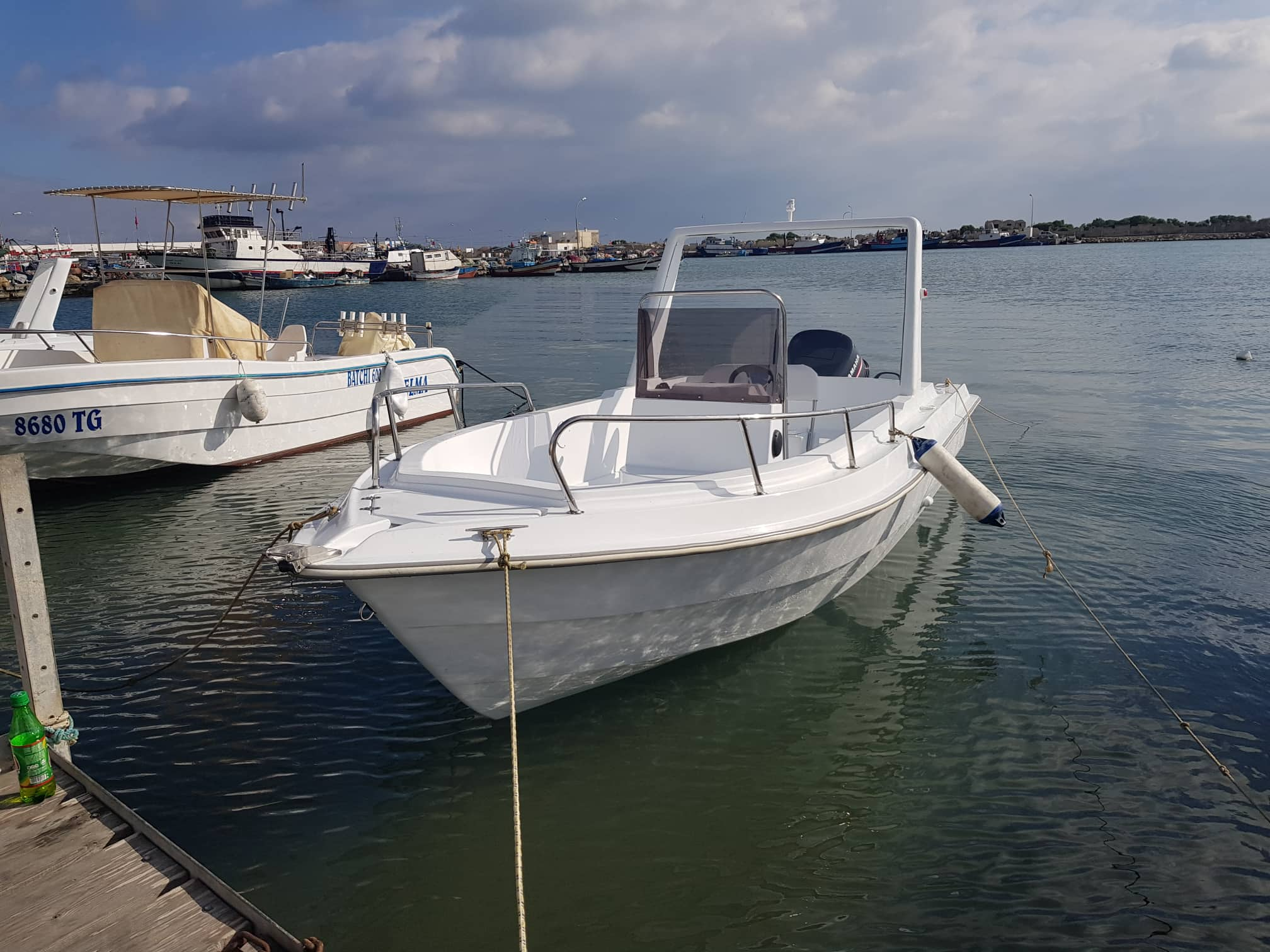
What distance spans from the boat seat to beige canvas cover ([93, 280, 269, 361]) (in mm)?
1740

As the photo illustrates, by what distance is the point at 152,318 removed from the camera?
11.8m

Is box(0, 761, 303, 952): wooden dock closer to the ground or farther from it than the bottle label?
closer to the ground

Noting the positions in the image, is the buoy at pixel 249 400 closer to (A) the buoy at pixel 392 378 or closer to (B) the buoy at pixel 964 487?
(A) the buoy at pixel 392 378

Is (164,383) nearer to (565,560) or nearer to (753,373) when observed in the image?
(753,373)

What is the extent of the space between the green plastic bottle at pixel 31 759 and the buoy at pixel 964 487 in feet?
17.3

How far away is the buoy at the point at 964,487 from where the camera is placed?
6043 mm

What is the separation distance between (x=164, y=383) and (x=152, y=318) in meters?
1.86

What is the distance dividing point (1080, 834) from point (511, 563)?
2901 millimetres

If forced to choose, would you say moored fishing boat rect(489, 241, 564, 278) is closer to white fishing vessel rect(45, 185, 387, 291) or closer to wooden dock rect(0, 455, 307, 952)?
white fishing vessel rect(45, 185, 387, 291)

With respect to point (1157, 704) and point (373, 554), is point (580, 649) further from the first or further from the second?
point (1157, 704)

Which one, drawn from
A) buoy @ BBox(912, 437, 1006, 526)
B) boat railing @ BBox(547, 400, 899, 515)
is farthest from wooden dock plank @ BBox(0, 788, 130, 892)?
buoy @ BBox(912, 437, 1006, 526)

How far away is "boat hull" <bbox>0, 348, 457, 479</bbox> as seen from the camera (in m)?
9.55

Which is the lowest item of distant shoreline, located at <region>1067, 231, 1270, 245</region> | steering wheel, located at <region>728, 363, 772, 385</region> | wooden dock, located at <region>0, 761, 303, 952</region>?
wooden dock, located at <region>0, 761, 303, 952</region>

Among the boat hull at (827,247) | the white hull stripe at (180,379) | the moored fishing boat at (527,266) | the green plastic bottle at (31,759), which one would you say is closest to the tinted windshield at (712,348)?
the boat hull at (827,247)
